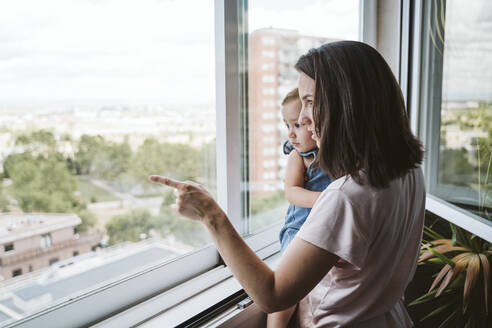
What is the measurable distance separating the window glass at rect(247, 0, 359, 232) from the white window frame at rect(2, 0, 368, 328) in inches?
4.2

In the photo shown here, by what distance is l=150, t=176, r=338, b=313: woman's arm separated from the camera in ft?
2.39

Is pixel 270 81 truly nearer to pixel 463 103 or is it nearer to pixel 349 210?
pixel 463 103

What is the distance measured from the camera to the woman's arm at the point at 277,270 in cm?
73

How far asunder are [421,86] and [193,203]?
1835 mm

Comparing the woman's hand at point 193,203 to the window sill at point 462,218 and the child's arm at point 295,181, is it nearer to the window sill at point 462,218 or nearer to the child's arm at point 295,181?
the child's arm at point 295,181

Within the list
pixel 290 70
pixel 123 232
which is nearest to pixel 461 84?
pixel 290 70

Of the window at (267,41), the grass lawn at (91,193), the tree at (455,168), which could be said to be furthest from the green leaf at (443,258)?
the grass lawn at (91,193)

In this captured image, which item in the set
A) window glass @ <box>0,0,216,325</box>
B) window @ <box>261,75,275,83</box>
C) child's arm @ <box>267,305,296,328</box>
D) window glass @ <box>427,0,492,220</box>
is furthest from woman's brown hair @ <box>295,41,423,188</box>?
window glass @ <box>427,0,492,220</box>

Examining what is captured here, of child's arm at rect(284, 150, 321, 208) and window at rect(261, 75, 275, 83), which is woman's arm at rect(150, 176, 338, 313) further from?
window at rect(261, 75, 275, 83)

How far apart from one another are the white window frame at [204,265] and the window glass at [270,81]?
0.35 ft

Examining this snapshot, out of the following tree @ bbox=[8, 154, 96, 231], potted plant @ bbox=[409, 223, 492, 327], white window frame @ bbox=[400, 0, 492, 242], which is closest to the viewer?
tree @ bbox=[8, 154, 96, 231]

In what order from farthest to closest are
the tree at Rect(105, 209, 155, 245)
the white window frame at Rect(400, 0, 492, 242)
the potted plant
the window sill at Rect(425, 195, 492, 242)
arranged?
the white window frame at Rect(400, 0, 492, 242) → the potted plant → the window sill at Rect(425, 195, 492, 242) → the tree at Rect(105, 209, 155, 245)

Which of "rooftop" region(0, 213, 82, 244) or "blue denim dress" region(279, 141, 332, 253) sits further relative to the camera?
"blue denim dress" region(279, 141, 332, 253)

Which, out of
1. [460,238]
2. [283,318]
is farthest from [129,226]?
[460,238]
